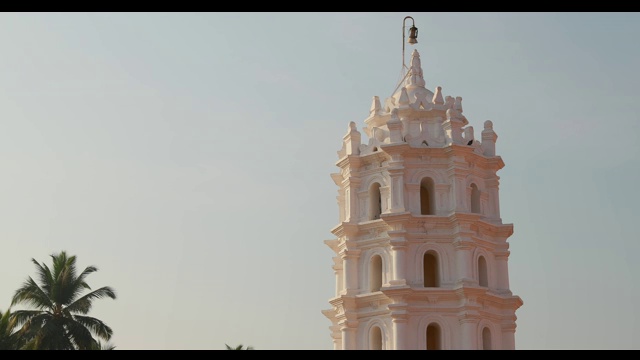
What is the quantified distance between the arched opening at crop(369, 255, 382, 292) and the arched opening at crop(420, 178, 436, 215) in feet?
8.77

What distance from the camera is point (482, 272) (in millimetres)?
37906

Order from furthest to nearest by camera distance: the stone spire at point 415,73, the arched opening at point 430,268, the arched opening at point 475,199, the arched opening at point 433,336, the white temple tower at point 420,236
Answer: the stone spire at point 415,73 < the arched opening at point 475,199 < the arched opening at point 430,268 < the arched opening at point 433,336 < the white temple tower at point 420,236

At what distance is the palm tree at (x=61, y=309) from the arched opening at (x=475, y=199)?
1528 cm

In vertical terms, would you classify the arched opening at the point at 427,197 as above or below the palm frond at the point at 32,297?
above

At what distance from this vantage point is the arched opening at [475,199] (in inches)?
1521

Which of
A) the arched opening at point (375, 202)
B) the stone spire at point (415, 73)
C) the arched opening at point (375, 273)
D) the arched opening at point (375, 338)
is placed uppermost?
the stone spire at point (415, 73)

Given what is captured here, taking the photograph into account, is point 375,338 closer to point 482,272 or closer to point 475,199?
point 482,272

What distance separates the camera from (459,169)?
3791 cm

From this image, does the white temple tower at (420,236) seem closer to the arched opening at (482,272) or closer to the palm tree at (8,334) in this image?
the arched opening at (482,272)

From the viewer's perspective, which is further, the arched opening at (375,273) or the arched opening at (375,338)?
the arched opening at (375,273)

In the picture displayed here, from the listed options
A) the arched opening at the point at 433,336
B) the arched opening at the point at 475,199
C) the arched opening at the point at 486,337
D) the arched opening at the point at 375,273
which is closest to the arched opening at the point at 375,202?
the arched opening at the point at 375,273

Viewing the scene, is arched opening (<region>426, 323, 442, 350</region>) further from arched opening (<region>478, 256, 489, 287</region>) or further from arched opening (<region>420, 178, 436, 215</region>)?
arched opening (<region>420, 178, 436, 215</region>)

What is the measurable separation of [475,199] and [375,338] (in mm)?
6767
